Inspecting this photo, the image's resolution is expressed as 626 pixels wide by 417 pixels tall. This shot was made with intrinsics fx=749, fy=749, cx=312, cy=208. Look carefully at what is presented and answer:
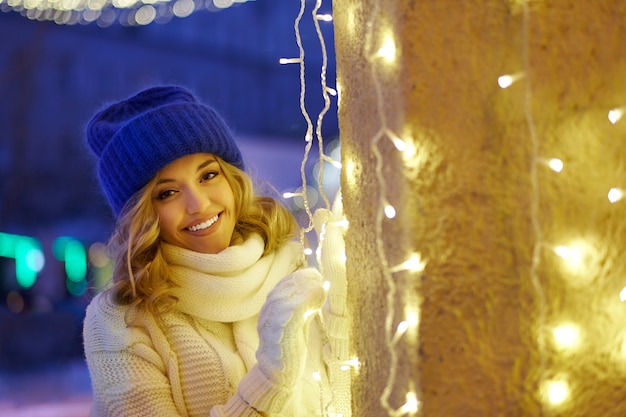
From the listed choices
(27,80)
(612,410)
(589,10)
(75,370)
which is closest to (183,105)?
(589,10)

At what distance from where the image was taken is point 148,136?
1709 mm

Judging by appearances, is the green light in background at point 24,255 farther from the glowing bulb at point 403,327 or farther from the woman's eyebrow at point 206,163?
the glowing bulb at point 403,327

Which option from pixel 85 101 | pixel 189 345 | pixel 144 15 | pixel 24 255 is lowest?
pixel 24 255

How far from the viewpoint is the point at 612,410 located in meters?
1.21

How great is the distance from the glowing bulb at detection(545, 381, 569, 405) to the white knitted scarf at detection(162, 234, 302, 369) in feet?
2.56

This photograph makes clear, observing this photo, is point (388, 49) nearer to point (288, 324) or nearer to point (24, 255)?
point (288, 324)

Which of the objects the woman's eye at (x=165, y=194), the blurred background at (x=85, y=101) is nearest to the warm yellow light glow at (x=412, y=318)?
the woman's eye at (x=165, y=194)

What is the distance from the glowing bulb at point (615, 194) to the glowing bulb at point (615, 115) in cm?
11

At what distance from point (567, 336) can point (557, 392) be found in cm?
9

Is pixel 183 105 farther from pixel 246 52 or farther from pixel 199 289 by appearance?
pixel 246 52

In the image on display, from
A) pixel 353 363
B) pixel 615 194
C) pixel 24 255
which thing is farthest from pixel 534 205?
pixel 24 255

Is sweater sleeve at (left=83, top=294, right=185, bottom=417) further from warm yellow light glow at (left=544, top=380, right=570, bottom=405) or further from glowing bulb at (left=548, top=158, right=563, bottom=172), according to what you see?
glowing bulb at (left=548, top=158, right=563, bottom=172)

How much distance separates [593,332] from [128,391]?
98cm

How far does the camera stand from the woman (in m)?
1.68
